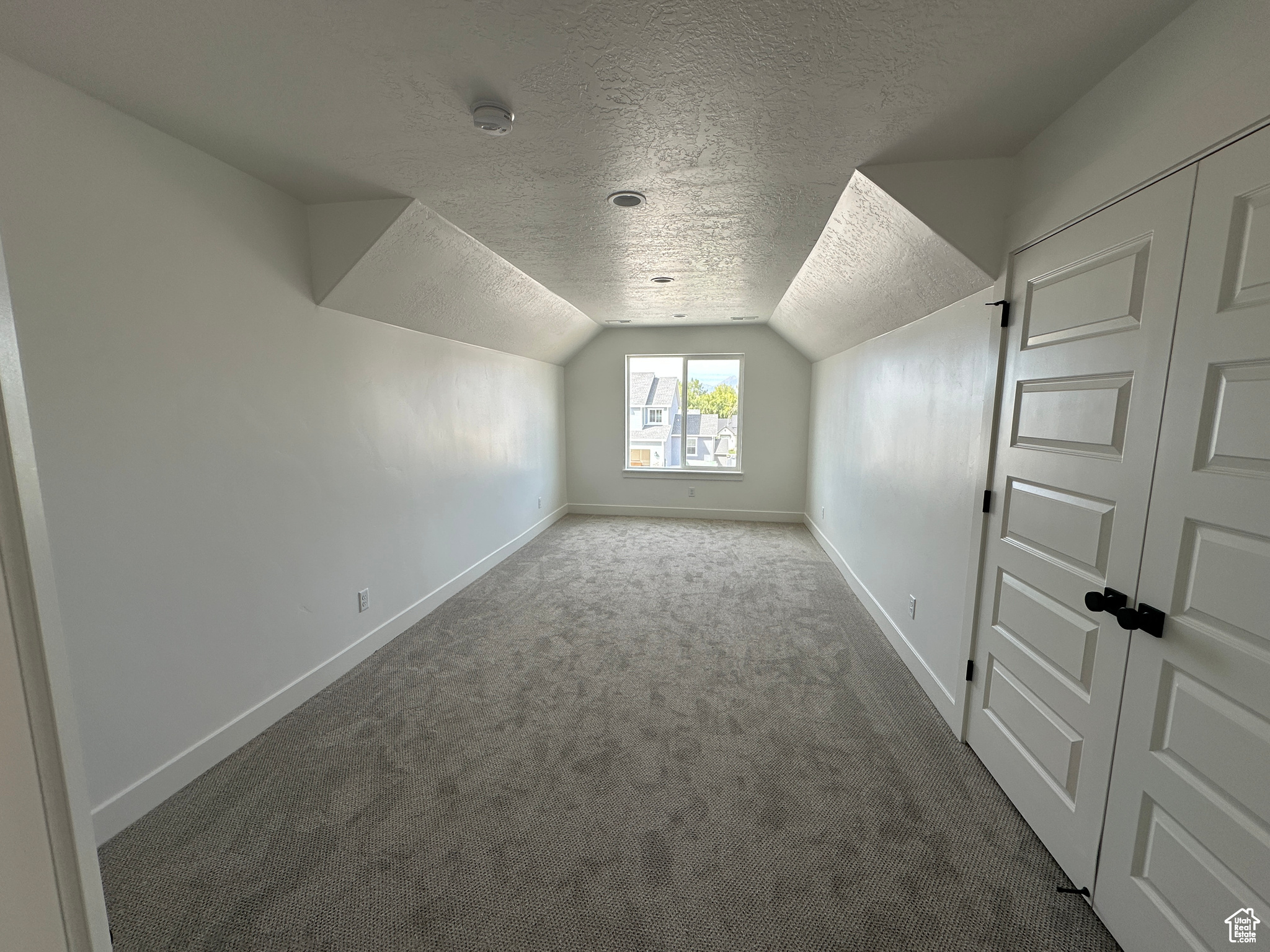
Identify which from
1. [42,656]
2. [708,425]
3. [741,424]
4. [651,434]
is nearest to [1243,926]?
[42,656]

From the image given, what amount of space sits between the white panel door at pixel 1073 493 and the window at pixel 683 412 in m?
Result: 4.34

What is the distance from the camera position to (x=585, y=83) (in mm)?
1460

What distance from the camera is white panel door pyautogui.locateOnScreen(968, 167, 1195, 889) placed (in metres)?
1.31

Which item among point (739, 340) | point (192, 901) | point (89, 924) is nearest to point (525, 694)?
point (192, 901)

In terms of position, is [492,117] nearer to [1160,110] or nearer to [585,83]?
[585,83]

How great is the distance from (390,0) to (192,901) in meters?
2.46

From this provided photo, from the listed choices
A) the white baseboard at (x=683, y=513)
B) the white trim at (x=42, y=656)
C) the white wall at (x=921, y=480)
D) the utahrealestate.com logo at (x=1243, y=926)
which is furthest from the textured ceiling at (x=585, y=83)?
the white baseboard at (x=683, y=513)

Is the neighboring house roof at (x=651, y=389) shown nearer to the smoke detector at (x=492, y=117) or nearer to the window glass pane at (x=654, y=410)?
the window glass pane at (x=654, y=410)

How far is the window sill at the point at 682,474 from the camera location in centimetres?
622

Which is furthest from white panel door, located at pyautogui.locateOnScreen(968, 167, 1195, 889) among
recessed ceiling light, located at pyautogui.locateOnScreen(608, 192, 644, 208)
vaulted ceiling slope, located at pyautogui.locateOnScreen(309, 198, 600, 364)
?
vaulted ceiling slope, located at pyautogui.locateOnScreen(309, 198, 600, 364)

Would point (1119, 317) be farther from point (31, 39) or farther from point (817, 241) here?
point (31, 39)

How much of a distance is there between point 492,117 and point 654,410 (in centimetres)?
491

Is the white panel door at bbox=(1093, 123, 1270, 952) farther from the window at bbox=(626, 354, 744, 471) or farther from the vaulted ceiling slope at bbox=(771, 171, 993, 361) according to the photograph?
the window at bbox=(626, 354, 744, 471)

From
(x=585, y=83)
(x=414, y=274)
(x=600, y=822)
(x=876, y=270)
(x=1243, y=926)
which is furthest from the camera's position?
(x=414, y=274)
